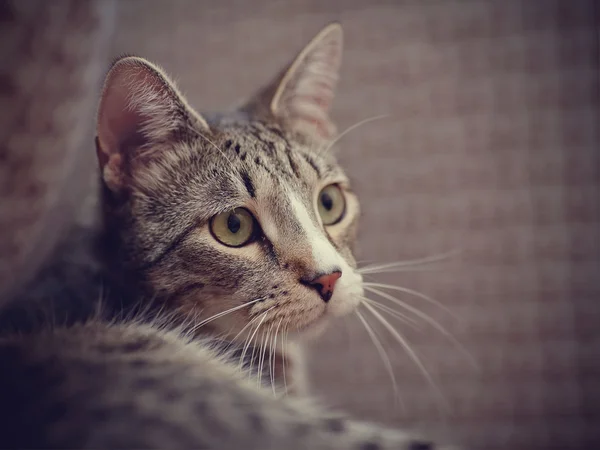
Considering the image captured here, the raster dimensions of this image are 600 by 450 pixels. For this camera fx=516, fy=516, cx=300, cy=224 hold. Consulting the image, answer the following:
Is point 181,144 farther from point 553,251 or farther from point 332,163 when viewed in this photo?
point 553,251

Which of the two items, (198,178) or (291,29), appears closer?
(198,178)

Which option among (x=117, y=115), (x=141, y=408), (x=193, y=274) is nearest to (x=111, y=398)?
(x=141, y=408)

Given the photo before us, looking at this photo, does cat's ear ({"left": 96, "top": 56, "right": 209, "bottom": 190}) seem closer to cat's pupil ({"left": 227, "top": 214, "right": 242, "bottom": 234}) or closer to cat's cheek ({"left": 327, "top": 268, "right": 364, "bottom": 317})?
cat's pupil ({"left": 227, "top": 214, "right": 242, "bottom": 234})

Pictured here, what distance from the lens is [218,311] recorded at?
2.23 feet

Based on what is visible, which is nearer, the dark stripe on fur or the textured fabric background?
the dark stripe on fur

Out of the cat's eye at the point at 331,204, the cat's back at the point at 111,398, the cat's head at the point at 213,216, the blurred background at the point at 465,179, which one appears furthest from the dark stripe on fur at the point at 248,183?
the blurred background at the point at 465,179

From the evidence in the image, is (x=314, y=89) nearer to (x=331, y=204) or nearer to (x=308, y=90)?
(x=308, y=90)

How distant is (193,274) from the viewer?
0.68m

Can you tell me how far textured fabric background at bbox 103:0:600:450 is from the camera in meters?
1.21

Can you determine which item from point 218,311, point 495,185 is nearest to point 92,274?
point 218,311

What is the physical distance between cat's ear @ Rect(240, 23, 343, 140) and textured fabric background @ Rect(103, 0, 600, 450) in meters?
0.39

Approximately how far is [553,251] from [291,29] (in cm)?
85

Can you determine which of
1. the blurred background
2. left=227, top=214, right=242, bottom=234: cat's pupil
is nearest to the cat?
left=227, top=214, right=242, bottom=234: cat's pupil

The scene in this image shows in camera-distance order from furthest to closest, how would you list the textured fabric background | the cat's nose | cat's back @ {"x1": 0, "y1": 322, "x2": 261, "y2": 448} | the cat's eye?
the textured fabric background
the cat's eye
the cat's nose
cat's back @ {"x1": 0, "y1": 322, "x2": 261, "y2": 448}
